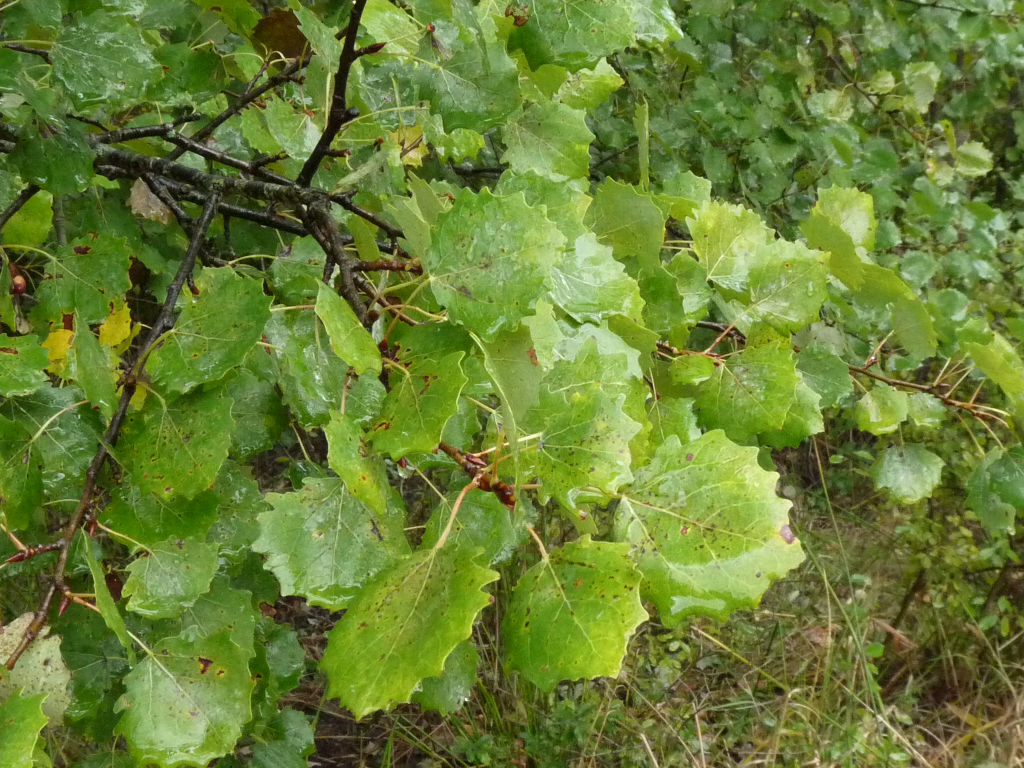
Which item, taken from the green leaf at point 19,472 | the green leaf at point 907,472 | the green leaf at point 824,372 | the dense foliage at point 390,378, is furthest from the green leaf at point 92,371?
the green leaf at point 907,472

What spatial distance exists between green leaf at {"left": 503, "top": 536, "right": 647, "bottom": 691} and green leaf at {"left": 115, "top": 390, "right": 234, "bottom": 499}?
231 mm

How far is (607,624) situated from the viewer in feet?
1.48

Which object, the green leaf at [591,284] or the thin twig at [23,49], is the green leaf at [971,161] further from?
the thin twig at [23,49]

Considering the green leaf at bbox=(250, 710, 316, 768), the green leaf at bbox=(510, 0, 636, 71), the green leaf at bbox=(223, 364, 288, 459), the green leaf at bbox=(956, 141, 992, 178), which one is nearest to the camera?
the green leaf at bbox=(510, 0, 636, 71)

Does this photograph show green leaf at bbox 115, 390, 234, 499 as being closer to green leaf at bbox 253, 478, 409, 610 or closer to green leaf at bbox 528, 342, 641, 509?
green leaf at bbox 253, 478, 409, 610

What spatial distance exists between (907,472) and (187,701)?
0.98 metres

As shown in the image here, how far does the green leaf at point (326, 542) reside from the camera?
48 centimetres

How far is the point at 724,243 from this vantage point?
723 millimetres

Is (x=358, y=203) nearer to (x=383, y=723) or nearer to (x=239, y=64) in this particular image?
(x=239, y=64)

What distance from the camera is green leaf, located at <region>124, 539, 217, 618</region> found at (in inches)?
23.2

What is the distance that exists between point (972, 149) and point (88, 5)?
1955mm

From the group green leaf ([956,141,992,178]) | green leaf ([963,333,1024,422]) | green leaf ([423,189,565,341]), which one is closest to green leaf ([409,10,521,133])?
green leaf ([423,189,565,341])

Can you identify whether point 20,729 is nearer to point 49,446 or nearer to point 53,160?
point 49,446

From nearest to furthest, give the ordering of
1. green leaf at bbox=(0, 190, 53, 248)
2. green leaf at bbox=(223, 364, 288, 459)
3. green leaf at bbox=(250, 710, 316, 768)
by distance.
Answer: green leaf at bbox=(223, 364, 288, 459), green leaf at bbox=(0, 190, 53, 248), green leaf at bbox=(250, 710, 316, 768)
